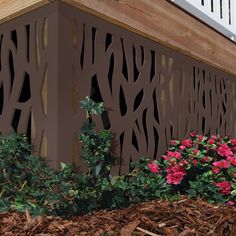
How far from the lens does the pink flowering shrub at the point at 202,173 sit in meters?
4.43

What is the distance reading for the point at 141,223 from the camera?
2979 mm

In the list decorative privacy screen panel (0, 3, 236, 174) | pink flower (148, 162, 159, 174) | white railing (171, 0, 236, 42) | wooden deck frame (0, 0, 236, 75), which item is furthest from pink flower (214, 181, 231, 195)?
white railing (171, 0, 236, 42)

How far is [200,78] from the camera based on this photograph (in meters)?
6.84

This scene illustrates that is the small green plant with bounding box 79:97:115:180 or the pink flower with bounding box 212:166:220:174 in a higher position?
the small green plant with bounding box 79:97:115:180

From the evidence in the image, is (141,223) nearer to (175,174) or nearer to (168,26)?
(175,174)

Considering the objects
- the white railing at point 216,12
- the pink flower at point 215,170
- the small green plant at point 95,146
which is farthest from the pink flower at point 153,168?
the white railing at point 216,12

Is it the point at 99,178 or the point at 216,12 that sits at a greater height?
the point at 216,12

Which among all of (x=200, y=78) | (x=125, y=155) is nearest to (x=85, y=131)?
(x=125, y=155)

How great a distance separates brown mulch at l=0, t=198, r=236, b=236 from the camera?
2.94 metres

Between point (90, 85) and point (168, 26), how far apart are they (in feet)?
5.21

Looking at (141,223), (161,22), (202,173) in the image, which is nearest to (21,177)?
(141,223)

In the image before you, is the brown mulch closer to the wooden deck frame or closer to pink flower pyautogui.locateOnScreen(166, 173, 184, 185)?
pink flower pyautogui.locateOnScreen(166, 173, 184, 185)

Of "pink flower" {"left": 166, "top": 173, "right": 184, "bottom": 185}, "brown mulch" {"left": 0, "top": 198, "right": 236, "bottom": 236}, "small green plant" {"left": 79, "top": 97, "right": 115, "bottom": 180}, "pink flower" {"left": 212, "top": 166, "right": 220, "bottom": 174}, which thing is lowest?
"brown mulch" {"left": 0, "top": 198, "right": 236, "bottom": 236}

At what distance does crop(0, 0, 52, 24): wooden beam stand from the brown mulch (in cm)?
208
